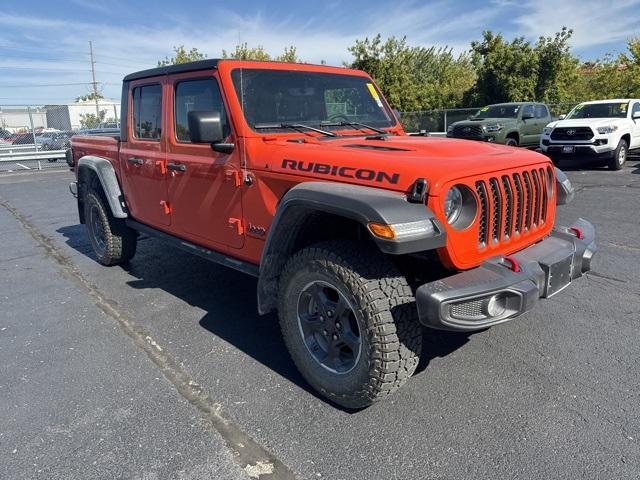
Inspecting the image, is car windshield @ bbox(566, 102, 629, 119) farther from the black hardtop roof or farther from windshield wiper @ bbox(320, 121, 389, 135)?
the black hardtop roof

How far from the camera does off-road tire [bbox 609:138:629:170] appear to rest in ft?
40.0

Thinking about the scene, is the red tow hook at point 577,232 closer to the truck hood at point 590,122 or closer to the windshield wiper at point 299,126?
the windshield wiper at point 299,126

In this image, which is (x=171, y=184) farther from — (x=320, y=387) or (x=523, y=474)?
(x=523, y=474)

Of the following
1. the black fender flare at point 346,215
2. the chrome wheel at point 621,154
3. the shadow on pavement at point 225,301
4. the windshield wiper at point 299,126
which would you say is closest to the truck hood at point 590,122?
the chrome wheel at point 621,154

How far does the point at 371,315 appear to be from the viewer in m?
2.51

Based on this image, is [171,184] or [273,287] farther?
[171,184]

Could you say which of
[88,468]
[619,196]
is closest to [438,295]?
[88,468]

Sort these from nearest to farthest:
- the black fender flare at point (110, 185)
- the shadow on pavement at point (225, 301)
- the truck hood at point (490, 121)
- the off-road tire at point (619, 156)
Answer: the shadow on pavement at point (225, 301)
the black fender flare at point (110, 185)
the off-road tire at point (619, 156)
the truck hood at point (490, 121)

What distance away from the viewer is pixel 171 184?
13.7 ft


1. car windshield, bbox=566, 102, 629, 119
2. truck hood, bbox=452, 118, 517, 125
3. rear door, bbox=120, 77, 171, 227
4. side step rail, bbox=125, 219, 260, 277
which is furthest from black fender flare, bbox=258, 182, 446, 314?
car windshield, bbox=566, 102, 629, 119

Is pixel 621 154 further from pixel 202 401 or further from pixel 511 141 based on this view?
pixel 202 401

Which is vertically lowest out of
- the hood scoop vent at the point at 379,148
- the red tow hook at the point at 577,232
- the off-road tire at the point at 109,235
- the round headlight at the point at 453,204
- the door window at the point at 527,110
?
the off-road tire at the point at 109,235

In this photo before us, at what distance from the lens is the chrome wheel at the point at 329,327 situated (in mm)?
2773

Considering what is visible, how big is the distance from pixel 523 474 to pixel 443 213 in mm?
1255
